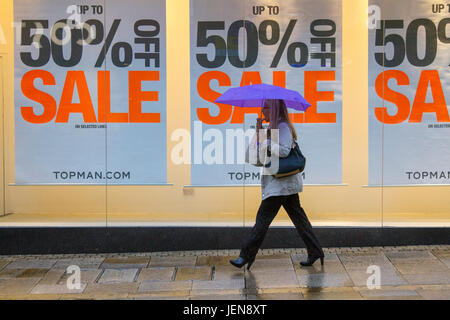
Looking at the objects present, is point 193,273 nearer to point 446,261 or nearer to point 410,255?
point 410,255

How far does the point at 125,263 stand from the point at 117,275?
21.0 inches

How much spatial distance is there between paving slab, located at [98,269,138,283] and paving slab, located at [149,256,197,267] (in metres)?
0.38

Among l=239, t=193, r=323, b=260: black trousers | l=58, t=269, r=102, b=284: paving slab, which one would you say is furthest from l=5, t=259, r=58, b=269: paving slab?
l=239, t=193, r=323, b=260: black trousers

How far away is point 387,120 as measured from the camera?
27.6ft

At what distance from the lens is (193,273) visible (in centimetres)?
669

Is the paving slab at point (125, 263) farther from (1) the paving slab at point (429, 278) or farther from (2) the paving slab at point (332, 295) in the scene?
(1) the paving slab at point (429, 278)

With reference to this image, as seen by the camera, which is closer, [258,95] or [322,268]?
[258,95]

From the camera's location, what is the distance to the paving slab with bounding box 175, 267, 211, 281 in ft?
21.3

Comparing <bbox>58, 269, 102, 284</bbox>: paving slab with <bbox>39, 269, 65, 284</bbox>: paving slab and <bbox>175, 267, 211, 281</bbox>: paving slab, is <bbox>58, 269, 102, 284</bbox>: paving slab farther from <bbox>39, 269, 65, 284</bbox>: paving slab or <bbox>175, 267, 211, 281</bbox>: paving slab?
<bbox>175, 267, 211, 281</bbox>: paving slab

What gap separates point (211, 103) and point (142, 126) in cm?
102

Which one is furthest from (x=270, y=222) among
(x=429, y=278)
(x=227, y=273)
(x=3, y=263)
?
(x=3, y=263)

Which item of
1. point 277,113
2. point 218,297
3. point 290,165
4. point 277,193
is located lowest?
point 218,297

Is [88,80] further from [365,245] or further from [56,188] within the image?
[365,245]

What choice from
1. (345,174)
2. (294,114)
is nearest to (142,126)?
(294,114)
